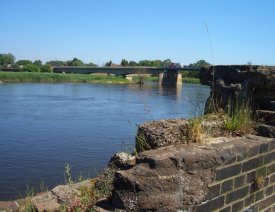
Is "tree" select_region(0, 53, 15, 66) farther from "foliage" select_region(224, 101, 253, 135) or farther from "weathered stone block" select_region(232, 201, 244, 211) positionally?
"weathered stone block" select_region(232, 201, 244, 211)

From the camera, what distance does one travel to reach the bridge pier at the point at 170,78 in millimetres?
85125

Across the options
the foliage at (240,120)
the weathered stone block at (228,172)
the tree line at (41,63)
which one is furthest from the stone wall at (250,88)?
the tree line at (41,63)

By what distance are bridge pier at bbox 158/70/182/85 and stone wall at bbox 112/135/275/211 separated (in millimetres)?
80179

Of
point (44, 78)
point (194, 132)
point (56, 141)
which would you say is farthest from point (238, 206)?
point (44, 78)

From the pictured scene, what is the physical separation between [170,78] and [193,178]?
83423 millimetres

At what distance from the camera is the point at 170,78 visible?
3406 inches

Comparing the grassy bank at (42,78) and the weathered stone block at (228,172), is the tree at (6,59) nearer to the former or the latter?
the grassy bank at (42,78)

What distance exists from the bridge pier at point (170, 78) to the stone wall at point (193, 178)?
263 feet

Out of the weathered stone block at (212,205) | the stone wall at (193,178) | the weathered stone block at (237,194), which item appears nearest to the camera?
the stone wall at (193,178)

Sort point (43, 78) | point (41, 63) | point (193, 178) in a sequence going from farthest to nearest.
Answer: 1. point (41, 63)
2. point (43, 78)
3. point (193, 178)

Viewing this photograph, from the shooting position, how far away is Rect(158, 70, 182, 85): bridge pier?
8512cm

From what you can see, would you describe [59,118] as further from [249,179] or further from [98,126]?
[249,179]

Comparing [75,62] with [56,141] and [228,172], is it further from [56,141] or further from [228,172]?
[228,172]

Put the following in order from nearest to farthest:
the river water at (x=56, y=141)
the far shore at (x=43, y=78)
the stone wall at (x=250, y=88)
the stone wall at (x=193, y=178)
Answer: the stone wall at (x=193, y=178) < the stone wall at (x=250, y=88) < the river water at (x=56, y=141) < the far shore at (x=43, y=78)
